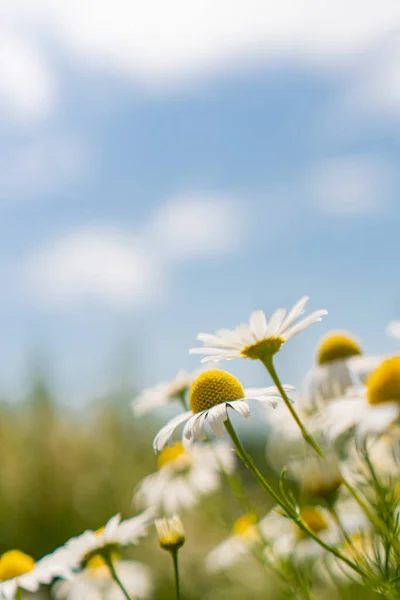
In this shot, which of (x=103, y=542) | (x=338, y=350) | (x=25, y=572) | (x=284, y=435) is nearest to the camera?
(x=103, y=542)

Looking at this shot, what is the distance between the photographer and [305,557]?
8.71 feet

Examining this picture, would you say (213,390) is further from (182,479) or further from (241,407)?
(182,479)

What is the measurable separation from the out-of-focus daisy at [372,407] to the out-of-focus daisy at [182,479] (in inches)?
65.1

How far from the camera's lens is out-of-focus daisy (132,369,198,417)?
2662 millimetres

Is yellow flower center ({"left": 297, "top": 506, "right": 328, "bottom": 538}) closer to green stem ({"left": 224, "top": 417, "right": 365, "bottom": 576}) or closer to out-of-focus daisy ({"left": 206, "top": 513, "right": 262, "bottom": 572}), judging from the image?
out-of-focus daisy ({"left": 206, "top": 513, "right": 262, "bottom": 572})

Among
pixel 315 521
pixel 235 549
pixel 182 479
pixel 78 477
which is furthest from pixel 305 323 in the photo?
pixel 78 477

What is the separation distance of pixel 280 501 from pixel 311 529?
1.60 m

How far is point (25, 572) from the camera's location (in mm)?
2164

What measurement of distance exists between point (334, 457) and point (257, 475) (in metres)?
0.33

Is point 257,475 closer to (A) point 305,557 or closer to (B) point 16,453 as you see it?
(A) point 305,557

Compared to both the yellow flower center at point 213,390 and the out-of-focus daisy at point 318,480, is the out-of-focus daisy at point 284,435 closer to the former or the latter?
the out-of-focus daisy at point 318,480

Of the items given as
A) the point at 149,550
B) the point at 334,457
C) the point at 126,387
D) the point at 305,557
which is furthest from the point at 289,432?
the point at 126,387

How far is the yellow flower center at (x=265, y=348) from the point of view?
168cm

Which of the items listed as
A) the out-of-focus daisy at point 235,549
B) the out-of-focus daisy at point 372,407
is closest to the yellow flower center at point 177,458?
the out-of-focus daisy at point 235,549
